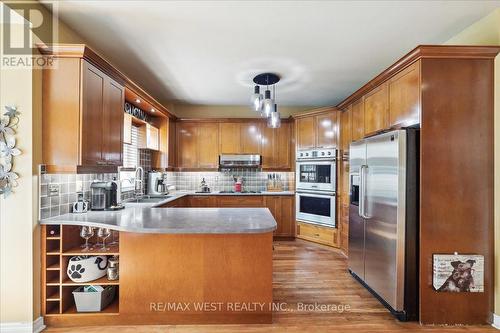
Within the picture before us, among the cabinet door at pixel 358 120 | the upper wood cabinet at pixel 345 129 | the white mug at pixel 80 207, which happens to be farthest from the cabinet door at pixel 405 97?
the white mug at pixel 80 207

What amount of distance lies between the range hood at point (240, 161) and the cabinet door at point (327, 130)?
1245 millimetres

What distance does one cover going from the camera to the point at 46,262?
87.4 inches

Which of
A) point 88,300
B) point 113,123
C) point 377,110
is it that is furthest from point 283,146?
point 88,300

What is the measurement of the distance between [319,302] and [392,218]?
1.14 m

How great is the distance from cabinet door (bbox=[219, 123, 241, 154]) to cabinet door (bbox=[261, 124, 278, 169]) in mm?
500

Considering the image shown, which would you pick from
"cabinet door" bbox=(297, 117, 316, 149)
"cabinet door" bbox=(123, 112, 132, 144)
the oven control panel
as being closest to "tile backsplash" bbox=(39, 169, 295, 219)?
"cabinet door" bbox=(123, 112, 132, 144)

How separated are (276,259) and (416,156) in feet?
8.04

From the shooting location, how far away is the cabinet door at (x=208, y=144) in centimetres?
526

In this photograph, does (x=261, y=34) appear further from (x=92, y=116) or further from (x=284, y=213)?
(x=284, y=213)

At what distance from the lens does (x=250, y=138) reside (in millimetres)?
5266

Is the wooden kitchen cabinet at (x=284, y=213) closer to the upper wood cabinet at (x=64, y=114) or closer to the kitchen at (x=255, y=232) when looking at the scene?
the kitchen at (x=255, y=232)

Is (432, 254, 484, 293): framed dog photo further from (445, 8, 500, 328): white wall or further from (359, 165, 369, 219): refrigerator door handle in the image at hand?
(359, 165, 369, 219): refrigerator door handle

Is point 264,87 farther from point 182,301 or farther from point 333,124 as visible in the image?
point 182,301

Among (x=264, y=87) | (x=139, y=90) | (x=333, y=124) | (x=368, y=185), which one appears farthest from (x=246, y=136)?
(x=368, y=185)
